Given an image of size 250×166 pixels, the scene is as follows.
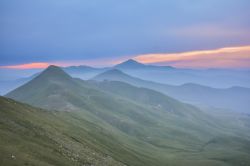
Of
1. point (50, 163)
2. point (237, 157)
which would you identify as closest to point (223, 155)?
point (237, 157)

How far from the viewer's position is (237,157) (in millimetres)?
185125

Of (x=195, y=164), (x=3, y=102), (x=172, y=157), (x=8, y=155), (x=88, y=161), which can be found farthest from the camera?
(x=172, y=157)

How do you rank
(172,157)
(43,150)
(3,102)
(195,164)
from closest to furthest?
(43,150) < (3,102) < (195,164) < (172,157)

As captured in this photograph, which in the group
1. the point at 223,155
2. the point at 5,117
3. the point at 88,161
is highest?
the point at 5,117

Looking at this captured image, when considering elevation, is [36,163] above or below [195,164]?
above

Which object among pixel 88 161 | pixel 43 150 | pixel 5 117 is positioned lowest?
pixel 88 161

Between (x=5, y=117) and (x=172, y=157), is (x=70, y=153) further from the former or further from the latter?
(x=172, y=157)

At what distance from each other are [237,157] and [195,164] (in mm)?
43262

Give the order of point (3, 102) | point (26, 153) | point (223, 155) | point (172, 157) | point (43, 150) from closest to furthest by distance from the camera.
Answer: point (26, 153)
point (43, 150)
point (3, 102)
point (172, 157)
point (223, 155)

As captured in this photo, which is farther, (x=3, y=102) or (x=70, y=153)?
(x=3, y=102)

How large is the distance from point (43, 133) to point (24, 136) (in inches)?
416

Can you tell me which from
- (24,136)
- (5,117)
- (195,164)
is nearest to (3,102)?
(5,117)

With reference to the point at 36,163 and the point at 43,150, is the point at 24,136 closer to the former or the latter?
the point at 43,150

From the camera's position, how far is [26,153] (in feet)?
166
